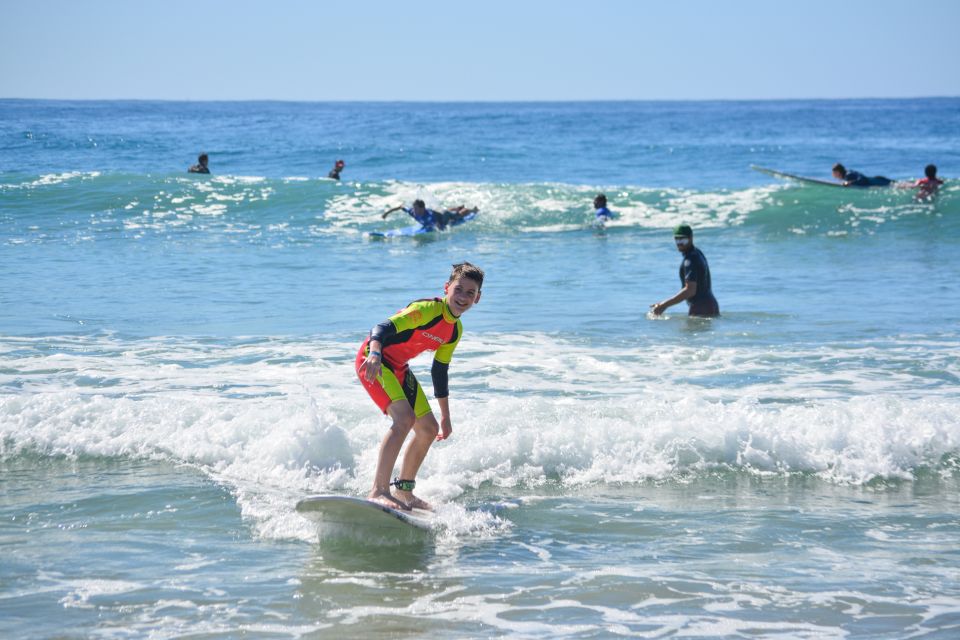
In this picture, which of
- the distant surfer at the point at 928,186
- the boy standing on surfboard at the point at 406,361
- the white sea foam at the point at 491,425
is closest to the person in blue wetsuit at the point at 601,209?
the distant surfer at the point at 928,186

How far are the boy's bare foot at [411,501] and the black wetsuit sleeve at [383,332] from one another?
995 mm

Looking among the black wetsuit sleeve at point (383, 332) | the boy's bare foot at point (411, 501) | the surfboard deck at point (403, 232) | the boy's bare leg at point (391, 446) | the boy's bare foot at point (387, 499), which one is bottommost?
the boy's bare foot at point (411, 501)

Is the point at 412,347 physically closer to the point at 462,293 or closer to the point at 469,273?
the point at 462,293

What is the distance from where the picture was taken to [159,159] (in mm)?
40562

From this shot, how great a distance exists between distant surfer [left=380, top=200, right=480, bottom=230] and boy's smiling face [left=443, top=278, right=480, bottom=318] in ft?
55.5

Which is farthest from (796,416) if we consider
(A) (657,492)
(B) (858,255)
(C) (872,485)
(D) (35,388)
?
(B) (858,255)

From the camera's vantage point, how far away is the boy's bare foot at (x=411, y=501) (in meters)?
6.35

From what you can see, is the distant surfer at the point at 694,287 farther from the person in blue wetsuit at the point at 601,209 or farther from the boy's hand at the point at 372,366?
the person in blue wetsuit at the point at 601,209

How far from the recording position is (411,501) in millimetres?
6383

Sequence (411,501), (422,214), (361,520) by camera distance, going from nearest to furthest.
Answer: (361,520) → (411,501) → (422,214)

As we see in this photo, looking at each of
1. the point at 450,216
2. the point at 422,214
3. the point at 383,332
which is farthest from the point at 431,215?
the point at 383,332

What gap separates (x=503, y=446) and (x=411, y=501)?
4.67 ft

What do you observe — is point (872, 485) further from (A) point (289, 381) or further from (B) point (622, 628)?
(A) point (289, 381)

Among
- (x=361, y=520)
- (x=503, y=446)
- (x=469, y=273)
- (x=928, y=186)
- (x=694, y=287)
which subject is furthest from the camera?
(x=928, y=186)
